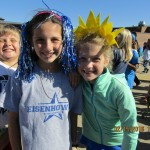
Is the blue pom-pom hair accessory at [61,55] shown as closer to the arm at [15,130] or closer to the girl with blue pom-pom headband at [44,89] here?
the girl with blue pom-pom headband at [44,89]

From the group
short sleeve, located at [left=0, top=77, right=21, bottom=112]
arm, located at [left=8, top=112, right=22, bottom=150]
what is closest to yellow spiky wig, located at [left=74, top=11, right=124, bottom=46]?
short sleeve, located at [left=0, top=77, right=21, bottom=112]

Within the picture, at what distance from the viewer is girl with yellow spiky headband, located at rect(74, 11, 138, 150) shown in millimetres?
1790

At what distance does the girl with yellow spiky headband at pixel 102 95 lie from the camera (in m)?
1.79

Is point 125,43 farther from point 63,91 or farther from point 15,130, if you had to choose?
point 15,130

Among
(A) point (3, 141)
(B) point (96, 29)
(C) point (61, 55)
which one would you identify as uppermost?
(B) point (96, 29)

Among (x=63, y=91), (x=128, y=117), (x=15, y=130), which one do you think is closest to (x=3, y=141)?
(x=15, y=130)

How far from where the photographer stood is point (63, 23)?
1.82 m

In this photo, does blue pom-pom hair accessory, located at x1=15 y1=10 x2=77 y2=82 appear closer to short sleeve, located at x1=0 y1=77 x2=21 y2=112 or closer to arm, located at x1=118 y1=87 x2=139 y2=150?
short sleeve, located at x1=0 y1=77 x2=21 y2=112

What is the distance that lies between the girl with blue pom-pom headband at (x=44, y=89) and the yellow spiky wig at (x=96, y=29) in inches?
5.9

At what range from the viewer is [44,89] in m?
1.79

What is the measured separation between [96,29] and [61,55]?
341mm

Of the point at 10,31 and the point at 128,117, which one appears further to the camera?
the point at 10,31

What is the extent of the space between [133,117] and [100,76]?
0.35 metres

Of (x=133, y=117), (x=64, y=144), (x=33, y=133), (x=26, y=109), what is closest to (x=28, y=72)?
(x=26, y=109)
